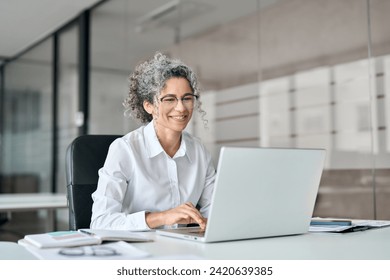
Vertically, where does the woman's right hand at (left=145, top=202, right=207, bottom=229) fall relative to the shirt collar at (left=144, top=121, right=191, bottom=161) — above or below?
below

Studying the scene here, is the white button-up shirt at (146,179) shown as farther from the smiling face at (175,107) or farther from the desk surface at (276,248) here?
the desk surface at (276,248)

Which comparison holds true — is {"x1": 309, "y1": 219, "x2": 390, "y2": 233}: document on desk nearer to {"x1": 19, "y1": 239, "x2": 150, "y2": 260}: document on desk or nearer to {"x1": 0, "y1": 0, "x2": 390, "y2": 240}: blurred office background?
{"x1": 19, "y1": 239, "x2": 150, "y2": 260}: document on desk

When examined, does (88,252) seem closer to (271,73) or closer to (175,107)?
(175,107)

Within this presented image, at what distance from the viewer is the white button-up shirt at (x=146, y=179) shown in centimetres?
173

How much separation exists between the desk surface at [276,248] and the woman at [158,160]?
386 millimetres

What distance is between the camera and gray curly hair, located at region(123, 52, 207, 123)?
6.29 ft

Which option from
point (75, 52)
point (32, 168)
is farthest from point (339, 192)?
point (32, 168)

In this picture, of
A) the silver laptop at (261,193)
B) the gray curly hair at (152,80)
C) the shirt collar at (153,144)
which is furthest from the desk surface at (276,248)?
the gray curly hair at (152,80)

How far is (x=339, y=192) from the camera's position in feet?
10.4

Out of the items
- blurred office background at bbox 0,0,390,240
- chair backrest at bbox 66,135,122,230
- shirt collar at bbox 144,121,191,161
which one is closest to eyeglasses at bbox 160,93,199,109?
shirt collar at bbox 144,121,191,161

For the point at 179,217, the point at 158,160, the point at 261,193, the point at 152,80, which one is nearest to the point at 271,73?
the point at 152,80

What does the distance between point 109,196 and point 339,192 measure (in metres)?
1.88

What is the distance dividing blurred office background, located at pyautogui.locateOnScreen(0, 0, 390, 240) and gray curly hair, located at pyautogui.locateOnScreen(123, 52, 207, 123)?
1.38m

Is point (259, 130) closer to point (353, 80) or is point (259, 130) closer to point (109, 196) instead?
point (353, 80)
